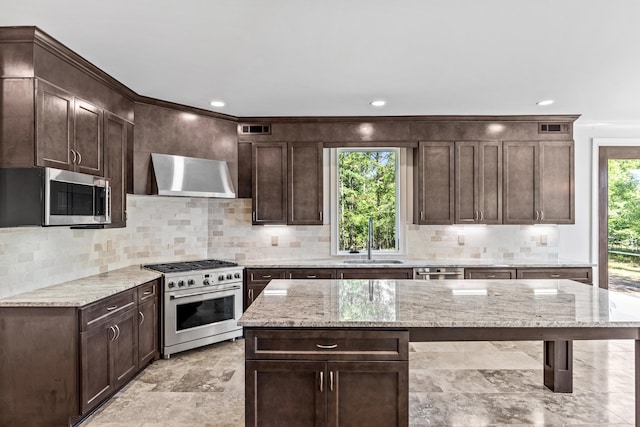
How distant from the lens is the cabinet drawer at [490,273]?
4.48 metres

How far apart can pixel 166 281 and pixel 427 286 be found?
98.2 inches

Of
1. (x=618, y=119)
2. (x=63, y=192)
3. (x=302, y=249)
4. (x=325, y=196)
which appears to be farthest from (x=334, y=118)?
(x=618, y=119)

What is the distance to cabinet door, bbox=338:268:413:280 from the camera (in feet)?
14.6

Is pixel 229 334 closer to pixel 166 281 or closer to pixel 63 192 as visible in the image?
pixel 166 281

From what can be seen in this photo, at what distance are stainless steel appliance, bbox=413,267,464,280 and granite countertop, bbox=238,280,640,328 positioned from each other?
1.36 meters

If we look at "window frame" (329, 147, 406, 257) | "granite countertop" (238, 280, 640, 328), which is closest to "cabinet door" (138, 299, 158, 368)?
"granite countertop" (238, 280, 640, 328)

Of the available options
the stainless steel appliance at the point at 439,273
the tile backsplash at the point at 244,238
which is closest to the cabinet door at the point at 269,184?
the tile backsplash at the point at 244,238

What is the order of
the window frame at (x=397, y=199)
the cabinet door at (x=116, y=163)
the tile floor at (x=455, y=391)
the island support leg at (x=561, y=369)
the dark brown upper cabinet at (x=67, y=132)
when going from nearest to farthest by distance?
1. the dark brown upper cabinet at (x=67, y=132)
2. the tile floor at (x=455, y=391)
3. the island support leg at (x=561, y=369)
4. the cabinet door at (x=116, y=163)
5. the window frame at (x=397, y=199)

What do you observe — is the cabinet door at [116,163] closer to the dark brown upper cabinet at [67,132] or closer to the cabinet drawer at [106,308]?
the dark brown upper cabinet at [67,132]

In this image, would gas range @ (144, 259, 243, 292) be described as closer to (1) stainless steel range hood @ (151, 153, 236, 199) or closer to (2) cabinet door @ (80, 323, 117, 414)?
(1) stainless steel range hood @ (151, 153, 236, 199)

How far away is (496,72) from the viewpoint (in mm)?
3281

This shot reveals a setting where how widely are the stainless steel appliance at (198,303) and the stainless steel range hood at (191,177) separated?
81cm

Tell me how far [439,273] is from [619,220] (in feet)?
9.15

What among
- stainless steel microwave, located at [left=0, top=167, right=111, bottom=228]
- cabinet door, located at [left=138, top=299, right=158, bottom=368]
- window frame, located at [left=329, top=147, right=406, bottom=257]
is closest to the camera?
stainless steel microwave, located at [left=0, top=167, right=111, bottom=228]
